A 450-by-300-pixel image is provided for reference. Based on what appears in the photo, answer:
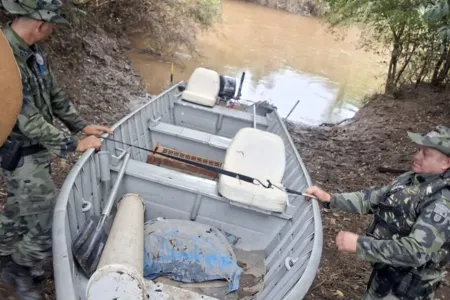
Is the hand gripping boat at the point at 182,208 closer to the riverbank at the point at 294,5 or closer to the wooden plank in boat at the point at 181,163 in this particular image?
the wooden plank in boat at the point at 181,163

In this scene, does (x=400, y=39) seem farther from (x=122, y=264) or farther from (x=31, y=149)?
(x=122, y=264)

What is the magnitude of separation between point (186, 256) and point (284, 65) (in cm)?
1682

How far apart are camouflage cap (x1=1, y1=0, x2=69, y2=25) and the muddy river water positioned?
30.9ft

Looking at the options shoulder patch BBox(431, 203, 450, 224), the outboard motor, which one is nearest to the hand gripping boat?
shoulder patch BBox(431, 203, 450, 224)

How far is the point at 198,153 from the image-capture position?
5.37m

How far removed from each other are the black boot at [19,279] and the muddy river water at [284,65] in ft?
30.3

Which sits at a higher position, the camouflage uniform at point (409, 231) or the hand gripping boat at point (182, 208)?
the camouflage uniform at point (409, 231)

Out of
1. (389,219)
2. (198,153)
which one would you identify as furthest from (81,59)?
(389,219)

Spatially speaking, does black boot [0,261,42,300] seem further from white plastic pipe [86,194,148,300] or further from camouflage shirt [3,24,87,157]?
camouflage shirt [3,24,87,157]

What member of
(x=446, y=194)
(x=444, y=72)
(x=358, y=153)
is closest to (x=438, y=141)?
(x=446, y=194)

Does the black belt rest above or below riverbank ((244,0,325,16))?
above

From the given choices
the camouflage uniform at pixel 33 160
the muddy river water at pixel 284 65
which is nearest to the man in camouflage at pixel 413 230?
the camouflage uniform at pixel 33 160

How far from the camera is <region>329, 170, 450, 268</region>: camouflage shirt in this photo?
225 centimetres

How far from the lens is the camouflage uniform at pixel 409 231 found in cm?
225
